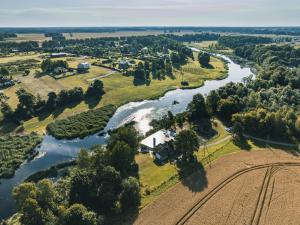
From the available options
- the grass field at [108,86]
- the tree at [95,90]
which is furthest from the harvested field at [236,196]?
the tree at [95,90]

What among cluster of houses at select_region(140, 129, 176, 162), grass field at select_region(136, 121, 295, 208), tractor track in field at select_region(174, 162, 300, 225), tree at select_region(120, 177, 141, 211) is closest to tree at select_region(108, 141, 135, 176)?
grass field at select_region(136, 121, 295, 208)

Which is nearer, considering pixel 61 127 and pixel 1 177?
pixel 1 177

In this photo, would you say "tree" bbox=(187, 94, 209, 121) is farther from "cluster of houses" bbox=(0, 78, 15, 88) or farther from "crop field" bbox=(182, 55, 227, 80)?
"cluster of houses" bbox=(0, 78, 15, 88)

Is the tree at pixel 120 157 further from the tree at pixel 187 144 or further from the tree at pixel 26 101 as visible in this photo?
the tree at pixel 26 101

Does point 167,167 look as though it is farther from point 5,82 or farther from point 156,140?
point 5,82

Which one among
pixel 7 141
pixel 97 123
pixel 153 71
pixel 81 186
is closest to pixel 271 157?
pixel 81 186

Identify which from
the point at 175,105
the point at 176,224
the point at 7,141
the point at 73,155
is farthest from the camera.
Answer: the point at 175,105

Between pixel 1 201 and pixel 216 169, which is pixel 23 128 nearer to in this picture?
pixel 1 201
